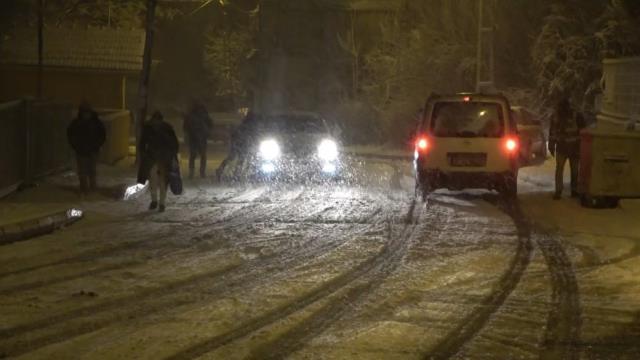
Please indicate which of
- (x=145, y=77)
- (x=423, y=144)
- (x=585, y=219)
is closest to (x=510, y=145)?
(x=423, y=144)

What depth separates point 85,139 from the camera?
55.6ft

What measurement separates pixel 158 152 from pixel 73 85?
25.8 metres

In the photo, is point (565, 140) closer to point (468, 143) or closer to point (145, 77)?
point (468, 143)

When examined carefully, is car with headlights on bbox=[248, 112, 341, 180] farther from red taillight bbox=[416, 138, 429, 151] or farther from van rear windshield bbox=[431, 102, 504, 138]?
van rear windshield bbox=[431, 102, 504, 138]

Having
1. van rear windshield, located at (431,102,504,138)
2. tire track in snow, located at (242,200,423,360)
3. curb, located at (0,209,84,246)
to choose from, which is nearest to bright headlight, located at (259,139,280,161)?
van rear windshield, located at (431,102,504,138)

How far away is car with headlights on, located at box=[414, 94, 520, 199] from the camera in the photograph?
55.1 ft

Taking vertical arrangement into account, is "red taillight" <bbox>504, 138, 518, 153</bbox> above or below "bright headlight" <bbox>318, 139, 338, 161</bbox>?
above

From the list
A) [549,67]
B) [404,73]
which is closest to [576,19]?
[549,67]

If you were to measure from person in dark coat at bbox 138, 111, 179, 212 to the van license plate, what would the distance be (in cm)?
457

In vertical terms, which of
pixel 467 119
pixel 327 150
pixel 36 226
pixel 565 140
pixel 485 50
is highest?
pixel 485 50

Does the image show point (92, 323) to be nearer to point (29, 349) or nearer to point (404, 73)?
point (29, 349)

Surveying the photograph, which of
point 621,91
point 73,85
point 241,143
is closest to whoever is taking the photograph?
point 241,143

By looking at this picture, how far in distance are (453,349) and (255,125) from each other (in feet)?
48.1

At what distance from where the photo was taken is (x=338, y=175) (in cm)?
2152
